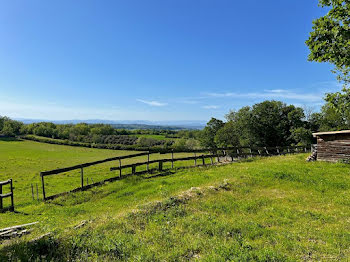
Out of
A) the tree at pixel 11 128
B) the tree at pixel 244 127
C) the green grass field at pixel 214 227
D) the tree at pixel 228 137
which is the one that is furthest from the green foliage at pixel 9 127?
the green grass field at pixel 214 227

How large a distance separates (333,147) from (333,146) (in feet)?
0.28

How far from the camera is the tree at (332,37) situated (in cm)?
1067

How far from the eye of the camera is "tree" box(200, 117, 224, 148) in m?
59.7

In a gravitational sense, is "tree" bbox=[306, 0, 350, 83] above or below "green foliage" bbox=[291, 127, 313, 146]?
above

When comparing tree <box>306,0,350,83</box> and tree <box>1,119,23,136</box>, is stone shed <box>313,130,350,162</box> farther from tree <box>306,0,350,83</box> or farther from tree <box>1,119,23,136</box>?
tree <box>1,119,23,136</box>

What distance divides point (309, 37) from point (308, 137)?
35.3m

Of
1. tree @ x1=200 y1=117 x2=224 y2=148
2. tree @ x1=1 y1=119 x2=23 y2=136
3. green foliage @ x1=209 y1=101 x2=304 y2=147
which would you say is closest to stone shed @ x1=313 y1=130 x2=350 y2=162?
green foliage @ x1=209 y1=101 x2=304 y2=147

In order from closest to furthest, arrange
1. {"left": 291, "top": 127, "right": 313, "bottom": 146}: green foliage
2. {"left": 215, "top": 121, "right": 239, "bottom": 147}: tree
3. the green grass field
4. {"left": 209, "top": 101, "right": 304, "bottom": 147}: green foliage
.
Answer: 1. the green grass field
2. {"left": 291, "top": 127, "right": 313, "bottom": 146}: green foliage
3. {"left": 209, "top": 101, "right": 304, "bottom": 147}: green foliage
4. {"left": 215, "top": 121, "right": 239, "bottom": 147}: tree

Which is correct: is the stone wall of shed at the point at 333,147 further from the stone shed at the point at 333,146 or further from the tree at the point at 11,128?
the tree at the point at 11,128

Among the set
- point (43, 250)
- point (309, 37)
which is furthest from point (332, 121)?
point (43, 250)

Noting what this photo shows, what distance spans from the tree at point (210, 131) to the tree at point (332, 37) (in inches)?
1886

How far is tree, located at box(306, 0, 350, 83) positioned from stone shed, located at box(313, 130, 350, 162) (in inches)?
315

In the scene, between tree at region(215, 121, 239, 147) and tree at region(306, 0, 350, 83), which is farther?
tree at region(215, 121, 239, 147)

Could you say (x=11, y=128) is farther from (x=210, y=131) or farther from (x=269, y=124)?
(x=269, y=124)
